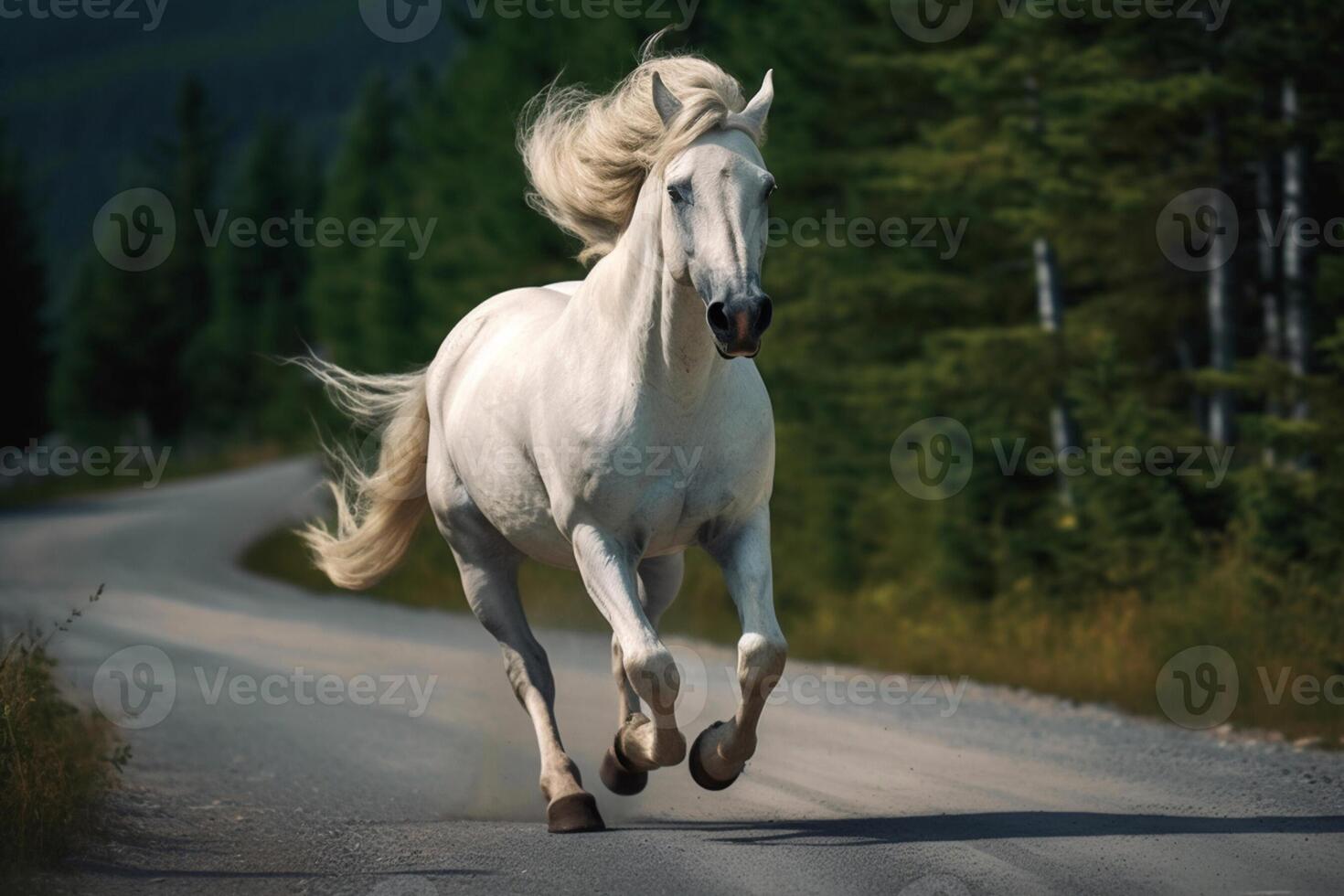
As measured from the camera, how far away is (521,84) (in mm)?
28109

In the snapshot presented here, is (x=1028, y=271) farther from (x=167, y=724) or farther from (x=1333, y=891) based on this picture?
(x=1333, y=891)

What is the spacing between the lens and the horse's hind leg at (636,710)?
6.73 metres

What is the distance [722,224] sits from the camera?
5.65m

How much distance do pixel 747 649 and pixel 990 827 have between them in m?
1.42

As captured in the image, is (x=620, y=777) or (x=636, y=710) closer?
(x=620, y=777)

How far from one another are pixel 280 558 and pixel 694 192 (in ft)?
72.7

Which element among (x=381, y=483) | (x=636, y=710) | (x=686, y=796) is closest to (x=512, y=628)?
(x=636, y=710)

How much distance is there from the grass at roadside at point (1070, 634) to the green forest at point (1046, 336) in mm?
40

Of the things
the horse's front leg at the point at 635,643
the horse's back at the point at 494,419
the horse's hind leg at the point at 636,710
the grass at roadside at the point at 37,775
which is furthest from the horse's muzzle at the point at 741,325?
the grass at roadside at the point at 37,775

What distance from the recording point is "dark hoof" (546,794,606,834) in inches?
264

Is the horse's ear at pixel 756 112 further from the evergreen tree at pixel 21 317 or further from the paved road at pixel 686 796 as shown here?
the evergreen tree at pixel 21 317

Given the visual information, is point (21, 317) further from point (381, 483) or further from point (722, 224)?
point (722, 224)

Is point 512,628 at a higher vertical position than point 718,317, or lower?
lower

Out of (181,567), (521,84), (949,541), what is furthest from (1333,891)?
(521,84)
